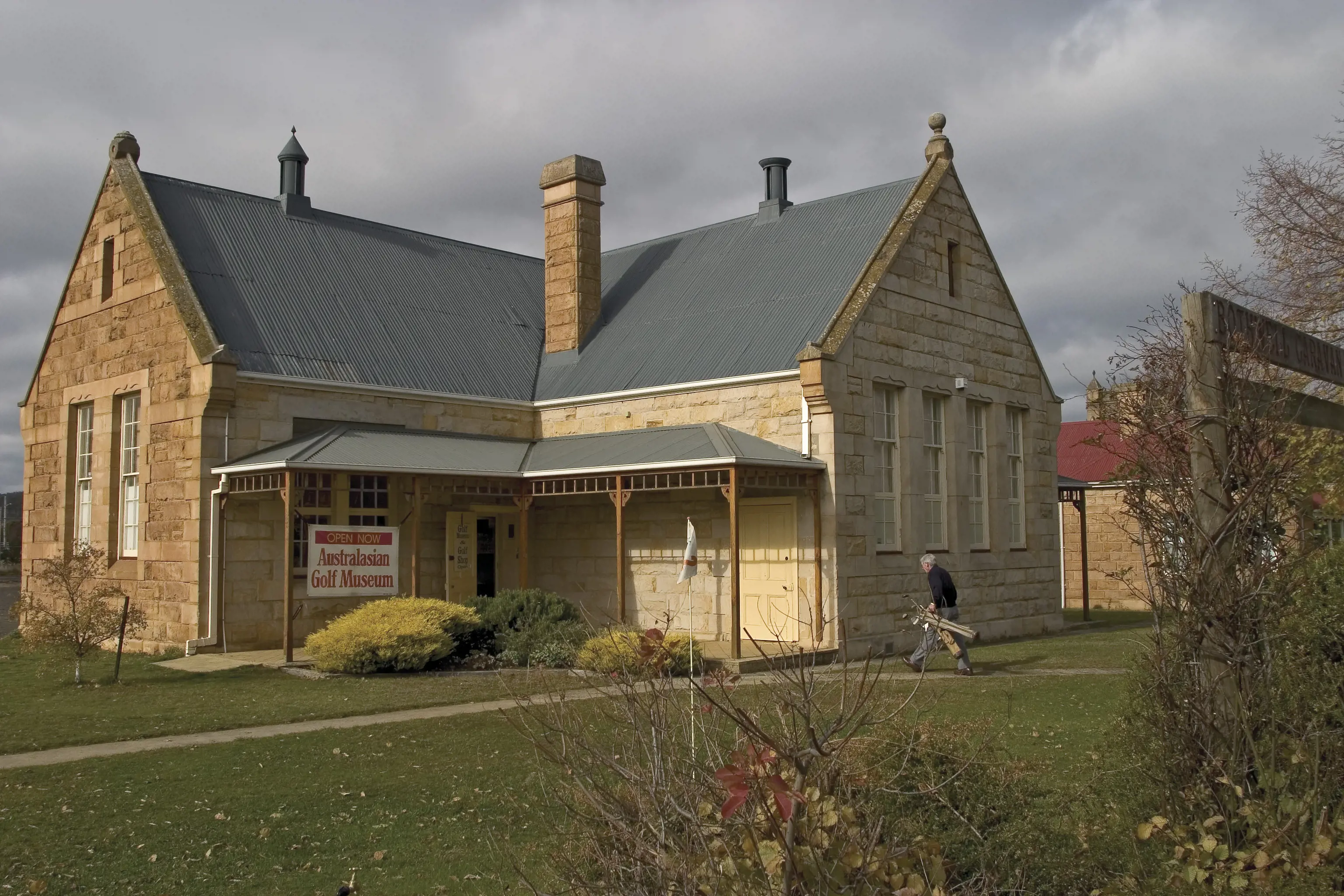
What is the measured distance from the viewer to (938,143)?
70.7ft

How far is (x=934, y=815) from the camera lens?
5.57m

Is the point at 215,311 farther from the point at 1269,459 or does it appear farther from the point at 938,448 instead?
the point at 1269,459

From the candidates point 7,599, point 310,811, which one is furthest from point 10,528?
point 310,811

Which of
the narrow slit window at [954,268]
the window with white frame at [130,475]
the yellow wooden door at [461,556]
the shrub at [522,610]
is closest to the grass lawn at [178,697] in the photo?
the shrub at [522,610]

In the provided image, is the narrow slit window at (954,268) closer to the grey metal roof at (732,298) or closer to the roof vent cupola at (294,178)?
the grey metal roof at (732,298)

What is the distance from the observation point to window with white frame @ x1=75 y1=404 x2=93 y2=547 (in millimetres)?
21516

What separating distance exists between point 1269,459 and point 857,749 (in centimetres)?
236

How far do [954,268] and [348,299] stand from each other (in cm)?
1085

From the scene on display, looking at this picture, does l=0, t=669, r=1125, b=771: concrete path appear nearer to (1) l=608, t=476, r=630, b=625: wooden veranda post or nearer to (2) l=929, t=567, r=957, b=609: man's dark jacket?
(2) l=929, t=567, r=957, b=609: man's dark jacket

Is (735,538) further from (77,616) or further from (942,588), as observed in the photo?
(77,616)

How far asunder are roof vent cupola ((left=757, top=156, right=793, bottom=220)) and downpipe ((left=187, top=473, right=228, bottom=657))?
11.5 m

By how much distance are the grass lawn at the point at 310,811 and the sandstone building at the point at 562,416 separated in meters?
6.14

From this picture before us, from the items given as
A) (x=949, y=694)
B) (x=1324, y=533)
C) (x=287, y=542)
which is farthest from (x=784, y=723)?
(x=287, y=542)

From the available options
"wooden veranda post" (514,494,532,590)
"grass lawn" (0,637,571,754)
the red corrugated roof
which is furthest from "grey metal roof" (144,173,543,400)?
the red corrugated roof
